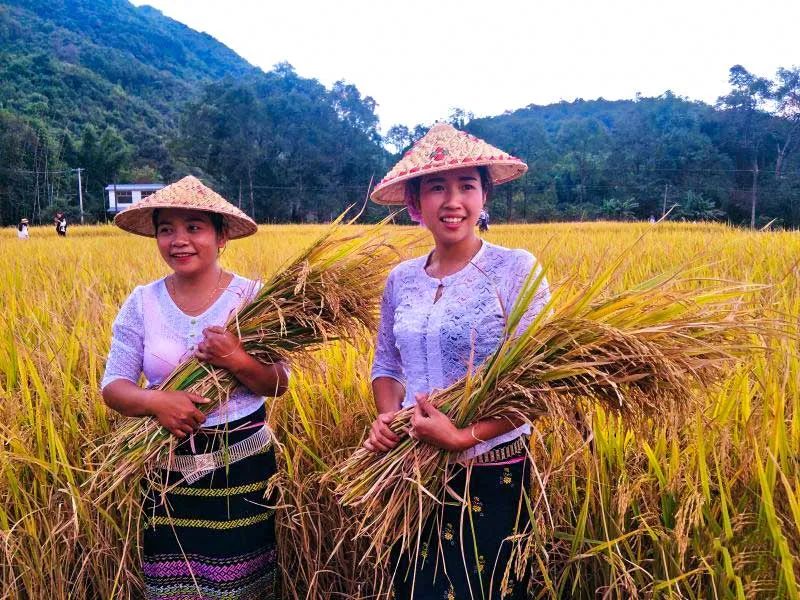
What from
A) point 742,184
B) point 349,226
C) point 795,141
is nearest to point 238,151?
point 742,184

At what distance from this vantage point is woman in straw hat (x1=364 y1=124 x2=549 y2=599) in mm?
1209

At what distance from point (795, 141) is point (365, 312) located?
164 ft

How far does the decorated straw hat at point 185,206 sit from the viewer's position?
149cm

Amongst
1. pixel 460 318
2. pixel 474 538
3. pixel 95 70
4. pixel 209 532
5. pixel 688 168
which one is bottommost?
pixel 209 532

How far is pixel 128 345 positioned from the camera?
1521 mm

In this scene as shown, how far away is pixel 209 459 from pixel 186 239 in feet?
1.90

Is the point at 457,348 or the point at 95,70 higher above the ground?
the point at 95,70

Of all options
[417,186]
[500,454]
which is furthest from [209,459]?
[417,186]

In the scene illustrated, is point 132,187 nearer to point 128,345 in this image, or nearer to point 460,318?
point 128,345

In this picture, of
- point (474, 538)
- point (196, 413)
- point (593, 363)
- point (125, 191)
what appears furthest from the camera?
point (125, 191)

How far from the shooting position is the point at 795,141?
41188 millimetres

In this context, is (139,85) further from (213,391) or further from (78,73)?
(213,391)

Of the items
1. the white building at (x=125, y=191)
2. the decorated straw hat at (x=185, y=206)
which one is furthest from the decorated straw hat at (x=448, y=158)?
the white building at (x=125, y=191)

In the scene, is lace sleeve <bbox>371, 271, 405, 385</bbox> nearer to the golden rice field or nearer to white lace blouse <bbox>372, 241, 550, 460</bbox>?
white lace blouse <bbox>372, 241, 550, 460</bbox>
